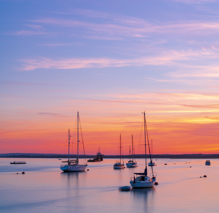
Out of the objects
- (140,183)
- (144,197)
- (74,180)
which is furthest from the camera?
(74,180)

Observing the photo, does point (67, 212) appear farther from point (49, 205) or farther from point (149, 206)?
point (149, 206)

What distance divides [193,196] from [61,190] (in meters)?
23.4

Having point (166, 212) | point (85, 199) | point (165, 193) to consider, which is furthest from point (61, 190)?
point (166, 212)

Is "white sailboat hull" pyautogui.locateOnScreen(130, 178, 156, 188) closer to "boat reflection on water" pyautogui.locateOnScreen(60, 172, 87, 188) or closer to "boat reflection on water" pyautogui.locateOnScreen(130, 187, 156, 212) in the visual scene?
"boat reflection on water" pyautogui.locateOnScreen(130, 187, 156, 212)

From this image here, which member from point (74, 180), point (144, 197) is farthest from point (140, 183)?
point (74, 180)

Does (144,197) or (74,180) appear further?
(74,180)

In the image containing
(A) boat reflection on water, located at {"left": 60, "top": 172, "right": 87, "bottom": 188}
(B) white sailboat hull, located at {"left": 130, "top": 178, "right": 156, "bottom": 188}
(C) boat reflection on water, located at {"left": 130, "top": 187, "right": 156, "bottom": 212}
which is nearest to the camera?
(C) boat reflection on water, located at {"left": 130, "top": 187, "right": 156, "bottom": 212}

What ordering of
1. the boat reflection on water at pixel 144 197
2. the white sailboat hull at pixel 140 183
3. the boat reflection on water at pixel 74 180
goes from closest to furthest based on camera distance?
the boat reflection on water at pixel 144 197, the white sailboat hull at pixel 140 183, the boat reflection on water at pixel 74 180

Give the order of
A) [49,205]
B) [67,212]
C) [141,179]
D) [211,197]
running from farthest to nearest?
[141,179] → [211,197] → [49,205] → [67,212]

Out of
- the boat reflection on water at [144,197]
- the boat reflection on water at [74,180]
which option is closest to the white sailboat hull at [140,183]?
the boat reflection on water at [144,197]

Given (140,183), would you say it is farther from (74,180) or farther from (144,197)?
(74,180)

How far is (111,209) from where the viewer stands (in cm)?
4597

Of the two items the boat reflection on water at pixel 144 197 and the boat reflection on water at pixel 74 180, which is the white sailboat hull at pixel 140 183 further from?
the boat reflection on water at pixel 74 180

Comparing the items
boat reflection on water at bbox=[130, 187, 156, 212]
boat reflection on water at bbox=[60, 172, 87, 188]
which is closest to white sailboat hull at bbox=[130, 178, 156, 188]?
boat reflection on water at bbox=[130, 187, 156, 212]
